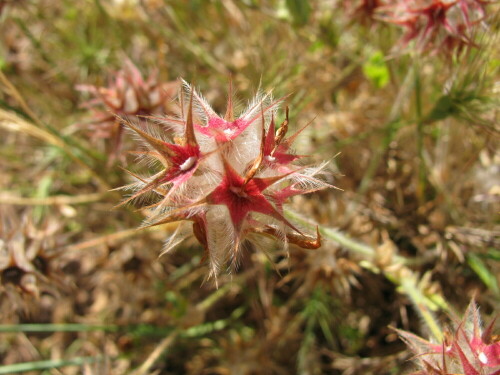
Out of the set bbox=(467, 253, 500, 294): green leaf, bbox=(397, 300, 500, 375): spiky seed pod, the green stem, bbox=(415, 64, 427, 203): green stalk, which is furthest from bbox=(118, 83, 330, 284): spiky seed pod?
bbox=(467, 253, 500, 294): green leaf

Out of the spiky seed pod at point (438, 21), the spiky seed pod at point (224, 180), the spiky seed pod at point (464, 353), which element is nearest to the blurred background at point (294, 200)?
the spiky seed pod at point (438, 21)

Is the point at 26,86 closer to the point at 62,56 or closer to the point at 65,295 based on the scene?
the point at 62,56

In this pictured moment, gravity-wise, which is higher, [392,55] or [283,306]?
[392,55]

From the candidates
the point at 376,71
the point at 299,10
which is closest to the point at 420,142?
the point at 376,71

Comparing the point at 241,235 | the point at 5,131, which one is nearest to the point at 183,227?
the point at 241,235

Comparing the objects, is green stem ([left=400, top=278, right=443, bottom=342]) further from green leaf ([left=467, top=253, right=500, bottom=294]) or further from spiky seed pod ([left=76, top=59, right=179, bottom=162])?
spiky seed pod ([left=76, top=59, right=179, bottom=162])

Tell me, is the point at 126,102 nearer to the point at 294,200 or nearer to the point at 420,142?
the point at 294,200

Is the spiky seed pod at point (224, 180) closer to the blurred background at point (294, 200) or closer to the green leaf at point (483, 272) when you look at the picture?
the blurred background at point (294, 200)
